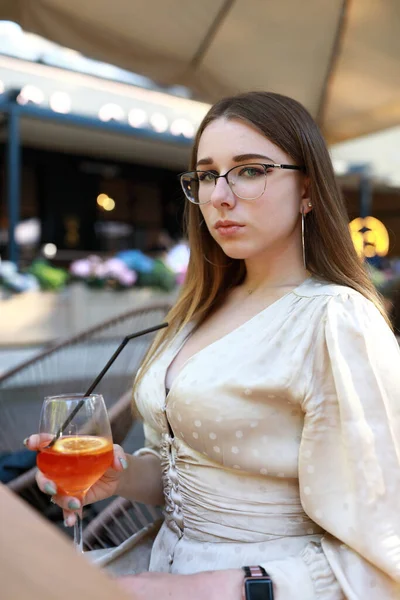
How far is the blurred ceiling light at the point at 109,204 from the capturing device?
Answer: 12.1 metres

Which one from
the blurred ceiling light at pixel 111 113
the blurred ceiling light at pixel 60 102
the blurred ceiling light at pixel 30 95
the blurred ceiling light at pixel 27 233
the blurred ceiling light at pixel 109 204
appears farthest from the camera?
the blurred ceiling light at pixel 109 204

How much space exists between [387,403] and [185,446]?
1.42 feet

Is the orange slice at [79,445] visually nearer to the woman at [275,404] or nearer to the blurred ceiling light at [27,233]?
the woman at [275,404]

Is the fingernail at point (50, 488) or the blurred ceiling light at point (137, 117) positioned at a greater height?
the blurred ceiling light at point (137, 117)

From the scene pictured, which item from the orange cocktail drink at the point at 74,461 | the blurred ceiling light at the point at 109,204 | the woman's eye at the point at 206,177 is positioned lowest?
the orange cocktail drink at the point at 74,461

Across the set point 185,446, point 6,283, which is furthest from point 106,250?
point 185,446

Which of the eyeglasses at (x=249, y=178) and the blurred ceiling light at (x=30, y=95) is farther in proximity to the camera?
the blurred ceiling light at (x=30, y=95)

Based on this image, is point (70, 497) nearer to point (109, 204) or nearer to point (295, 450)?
point (295, 450)

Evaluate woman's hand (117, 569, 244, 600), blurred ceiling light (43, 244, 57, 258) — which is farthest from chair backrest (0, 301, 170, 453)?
blurred ceiling light (43, 244, 57, 258)

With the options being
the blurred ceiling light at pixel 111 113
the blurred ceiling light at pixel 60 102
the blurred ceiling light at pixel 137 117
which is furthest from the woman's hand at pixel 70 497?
the blurred ceiling light at pixel 137 117

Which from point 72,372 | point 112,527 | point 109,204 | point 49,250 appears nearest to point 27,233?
point 49,250

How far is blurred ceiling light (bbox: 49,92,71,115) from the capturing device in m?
8.37

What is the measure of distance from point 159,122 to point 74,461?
8.88 m

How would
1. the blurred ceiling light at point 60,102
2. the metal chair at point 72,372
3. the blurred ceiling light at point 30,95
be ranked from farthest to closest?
the blurred ceiling light at point 60,102 < the blurred ceiling light at point 30,95 < the metal chair at point 72,372
